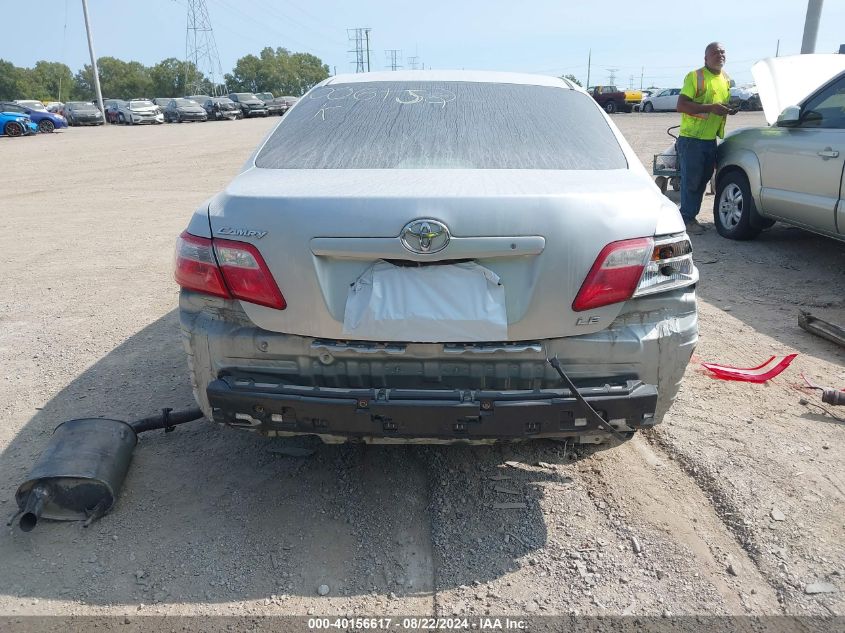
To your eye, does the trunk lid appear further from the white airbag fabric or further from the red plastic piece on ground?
the red plastic piece on ground

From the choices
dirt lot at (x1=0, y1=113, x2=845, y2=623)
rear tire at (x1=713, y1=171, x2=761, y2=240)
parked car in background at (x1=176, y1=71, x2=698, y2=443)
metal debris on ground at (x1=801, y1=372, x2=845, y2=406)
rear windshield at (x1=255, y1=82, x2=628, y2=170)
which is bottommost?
dirt lot at (x1=0, y1=113, x2=845, y2=623)

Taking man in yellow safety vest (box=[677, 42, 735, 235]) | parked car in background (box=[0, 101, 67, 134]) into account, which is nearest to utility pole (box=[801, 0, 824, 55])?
man in yellow safety vest (box=[677, 42, 735, 235])

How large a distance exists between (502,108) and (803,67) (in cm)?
594

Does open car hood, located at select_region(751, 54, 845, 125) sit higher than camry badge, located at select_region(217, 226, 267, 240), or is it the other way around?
open car hood, located at select_region(751, 54, 845, 125)

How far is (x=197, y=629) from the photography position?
226 centimetres

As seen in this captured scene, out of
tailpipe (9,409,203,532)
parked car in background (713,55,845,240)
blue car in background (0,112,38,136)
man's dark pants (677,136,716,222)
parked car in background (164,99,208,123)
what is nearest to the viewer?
tailpipe (9,409,203,532)

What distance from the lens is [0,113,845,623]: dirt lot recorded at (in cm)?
240

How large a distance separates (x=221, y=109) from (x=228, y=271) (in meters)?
43.7

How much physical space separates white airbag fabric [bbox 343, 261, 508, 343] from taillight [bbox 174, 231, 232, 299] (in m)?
0.56

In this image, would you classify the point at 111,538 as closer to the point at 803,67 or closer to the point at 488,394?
the point at 488,394

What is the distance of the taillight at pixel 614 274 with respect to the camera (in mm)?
2352

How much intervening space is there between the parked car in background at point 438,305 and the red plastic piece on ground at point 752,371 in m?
1.78

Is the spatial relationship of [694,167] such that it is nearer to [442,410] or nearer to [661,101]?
[442,410]

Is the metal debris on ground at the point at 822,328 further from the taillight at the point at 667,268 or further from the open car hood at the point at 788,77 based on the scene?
the open car hood at the point at 788,77
